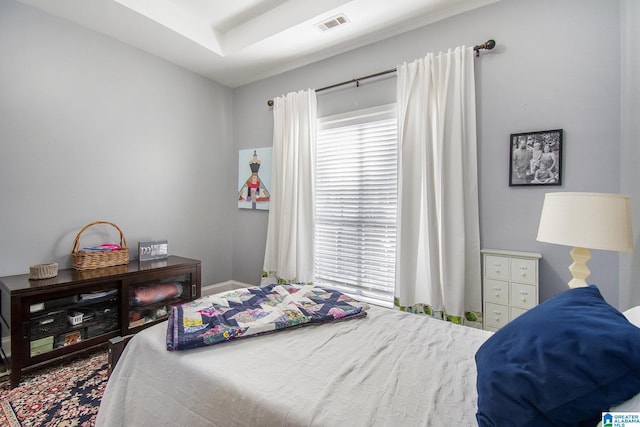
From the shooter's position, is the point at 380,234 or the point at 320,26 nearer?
the point at 320,26

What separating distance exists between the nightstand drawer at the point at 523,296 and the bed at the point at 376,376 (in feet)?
2.26

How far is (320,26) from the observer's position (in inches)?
99.6

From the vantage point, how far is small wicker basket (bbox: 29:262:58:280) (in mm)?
2074

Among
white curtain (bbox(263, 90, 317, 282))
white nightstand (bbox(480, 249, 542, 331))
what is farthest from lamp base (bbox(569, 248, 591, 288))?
white curtain (bbox(263, 90, 317, 282))

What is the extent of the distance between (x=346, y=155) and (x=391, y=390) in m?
2.29

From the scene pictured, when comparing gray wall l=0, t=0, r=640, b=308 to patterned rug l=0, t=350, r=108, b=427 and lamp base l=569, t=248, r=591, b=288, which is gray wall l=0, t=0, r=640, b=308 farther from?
patterned rug l=0, t=350, r=108, b=427

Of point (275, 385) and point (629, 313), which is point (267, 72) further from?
point (629, 313)

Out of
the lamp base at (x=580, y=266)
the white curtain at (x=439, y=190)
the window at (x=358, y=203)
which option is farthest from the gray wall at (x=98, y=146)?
the lamp base at (x=580, y=266)

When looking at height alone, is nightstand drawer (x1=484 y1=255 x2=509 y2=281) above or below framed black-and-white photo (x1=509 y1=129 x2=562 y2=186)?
below

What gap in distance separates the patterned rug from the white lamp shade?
2.69 meters

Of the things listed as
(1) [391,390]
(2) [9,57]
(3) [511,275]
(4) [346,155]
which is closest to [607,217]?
(3) [511,275]

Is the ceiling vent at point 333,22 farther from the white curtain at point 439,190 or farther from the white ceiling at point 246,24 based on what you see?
the white curtain at point 439,190

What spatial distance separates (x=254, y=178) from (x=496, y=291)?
2.82 metres

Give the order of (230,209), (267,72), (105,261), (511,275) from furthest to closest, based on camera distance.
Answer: (230,209) → (267,72) → (105,261) → (511,275)
